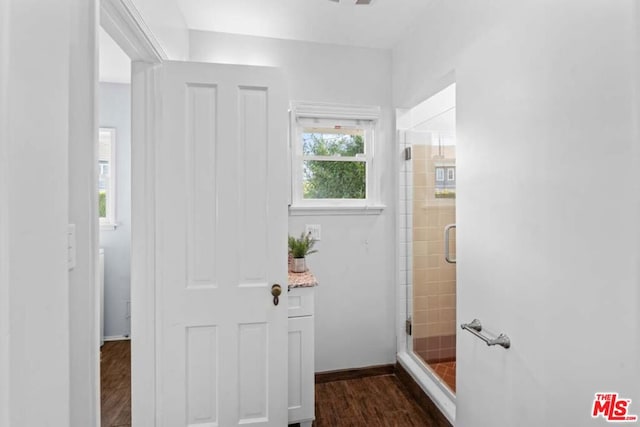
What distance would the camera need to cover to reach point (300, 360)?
1.85 metres

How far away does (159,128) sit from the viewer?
1618 millimetres

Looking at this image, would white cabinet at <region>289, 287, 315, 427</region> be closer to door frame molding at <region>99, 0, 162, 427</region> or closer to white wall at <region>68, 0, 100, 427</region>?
door frame molding at <region>99, 0, 162, 427</region>

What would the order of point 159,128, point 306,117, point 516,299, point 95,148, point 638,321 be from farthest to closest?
point 306,117
point 159,128
point 516,299
point 95,148
point 638,321

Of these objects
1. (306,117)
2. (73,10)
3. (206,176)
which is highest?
(306,117)

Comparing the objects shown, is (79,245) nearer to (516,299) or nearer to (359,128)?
(516,299)

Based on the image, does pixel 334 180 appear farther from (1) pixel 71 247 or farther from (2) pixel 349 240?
(1) pixel 71 247

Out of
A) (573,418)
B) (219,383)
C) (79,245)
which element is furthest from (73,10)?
(573,418)

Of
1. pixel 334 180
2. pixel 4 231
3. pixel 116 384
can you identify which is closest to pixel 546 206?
pixel 4 231

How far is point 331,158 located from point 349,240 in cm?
65

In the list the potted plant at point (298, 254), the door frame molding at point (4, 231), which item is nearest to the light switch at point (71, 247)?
the door frame molding at point (4, 231)

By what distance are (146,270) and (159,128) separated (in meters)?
0.72

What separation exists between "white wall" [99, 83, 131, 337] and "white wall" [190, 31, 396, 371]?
67.5 inches

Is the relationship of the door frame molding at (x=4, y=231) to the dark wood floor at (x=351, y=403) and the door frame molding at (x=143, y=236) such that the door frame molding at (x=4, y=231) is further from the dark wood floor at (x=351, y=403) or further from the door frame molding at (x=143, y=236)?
the dark wood floor at (x=351, y=403)

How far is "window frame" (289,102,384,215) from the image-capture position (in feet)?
7.95
